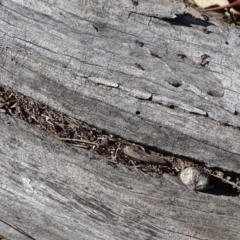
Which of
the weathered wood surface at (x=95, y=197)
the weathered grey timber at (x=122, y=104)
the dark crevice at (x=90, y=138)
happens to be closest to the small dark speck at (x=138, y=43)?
the weathered grey timber at (x=122, y=104)

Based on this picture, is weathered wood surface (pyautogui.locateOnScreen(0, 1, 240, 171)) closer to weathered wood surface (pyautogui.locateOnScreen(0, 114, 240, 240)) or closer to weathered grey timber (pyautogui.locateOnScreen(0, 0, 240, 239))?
weathered grey timber (pyautogui.locateOnScreen(0, 0, 240, 239))

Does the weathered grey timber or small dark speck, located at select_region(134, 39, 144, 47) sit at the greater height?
small dark speck, located at select_region(134, 39, 144, 47)

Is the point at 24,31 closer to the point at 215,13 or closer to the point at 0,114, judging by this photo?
the point at 0,114

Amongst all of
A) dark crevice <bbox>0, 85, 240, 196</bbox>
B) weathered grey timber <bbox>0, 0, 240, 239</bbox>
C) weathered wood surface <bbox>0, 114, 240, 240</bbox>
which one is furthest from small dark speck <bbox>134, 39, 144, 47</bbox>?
weathered wood surface <bbox>0, 114, 240, 240</bbox>

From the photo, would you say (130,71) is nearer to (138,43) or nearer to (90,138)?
(138,43)

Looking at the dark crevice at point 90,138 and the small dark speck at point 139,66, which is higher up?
the small dark speck at point 139,66

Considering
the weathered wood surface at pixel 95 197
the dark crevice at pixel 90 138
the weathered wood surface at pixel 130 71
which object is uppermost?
the weathered wood surface at pixel 130 71

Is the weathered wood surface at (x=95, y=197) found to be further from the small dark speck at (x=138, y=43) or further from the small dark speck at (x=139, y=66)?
the small dark speck at (x=138, y=43)
